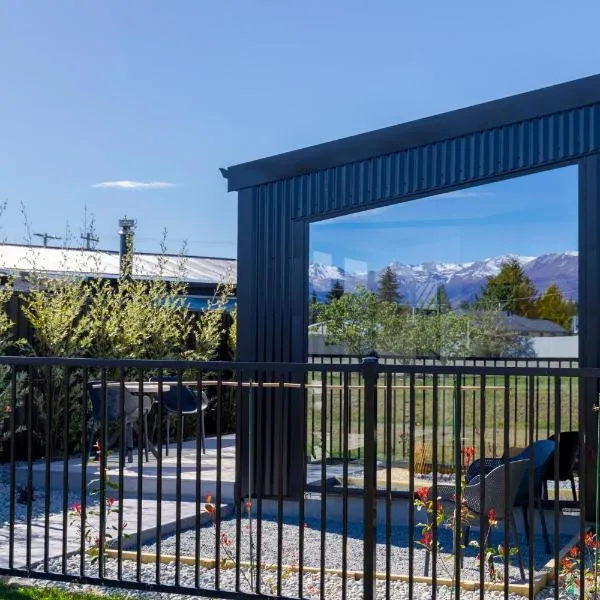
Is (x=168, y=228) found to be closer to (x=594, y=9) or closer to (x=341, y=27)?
(x=341, y=27)

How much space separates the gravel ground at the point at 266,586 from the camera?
17.0ft

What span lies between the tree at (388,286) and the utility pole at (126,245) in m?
4.96

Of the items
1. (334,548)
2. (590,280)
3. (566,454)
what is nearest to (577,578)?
(566,454)

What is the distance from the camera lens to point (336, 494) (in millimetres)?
7723

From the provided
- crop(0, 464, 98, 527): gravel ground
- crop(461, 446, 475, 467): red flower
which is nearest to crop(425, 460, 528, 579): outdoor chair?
crop(461, 446, 475, 467): red flower

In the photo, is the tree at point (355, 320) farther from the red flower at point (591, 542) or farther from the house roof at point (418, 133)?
the red flower at point (591, 542)

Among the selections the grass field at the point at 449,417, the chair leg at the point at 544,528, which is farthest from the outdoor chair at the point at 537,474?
the grass field at the point at 449,417

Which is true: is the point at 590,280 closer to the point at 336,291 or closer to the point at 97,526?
the point at 336,291

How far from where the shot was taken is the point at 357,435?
8.21 meters

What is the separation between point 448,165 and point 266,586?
140 inches

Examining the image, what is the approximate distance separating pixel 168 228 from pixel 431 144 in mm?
7429

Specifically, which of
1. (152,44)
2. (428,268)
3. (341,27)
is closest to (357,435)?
(428,268)

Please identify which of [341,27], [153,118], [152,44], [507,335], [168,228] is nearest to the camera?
[507,335]

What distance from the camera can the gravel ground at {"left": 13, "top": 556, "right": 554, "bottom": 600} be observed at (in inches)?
204
